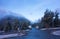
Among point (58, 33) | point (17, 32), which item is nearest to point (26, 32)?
point (17, 32)

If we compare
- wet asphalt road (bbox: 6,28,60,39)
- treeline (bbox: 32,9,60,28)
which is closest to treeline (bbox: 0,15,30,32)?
wet asphalt road (bbox: 6,28,60,39)

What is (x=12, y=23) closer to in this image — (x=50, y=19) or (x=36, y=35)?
(x=36, y=35)

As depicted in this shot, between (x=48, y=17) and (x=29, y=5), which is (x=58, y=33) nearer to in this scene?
(x=48, y=17)

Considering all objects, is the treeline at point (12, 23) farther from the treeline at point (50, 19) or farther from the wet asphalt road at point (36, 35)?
the treeline at point (50, 19)

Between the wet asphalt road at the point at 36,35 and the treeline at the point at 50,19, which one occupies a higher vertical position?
the treeline at the point at 50,19

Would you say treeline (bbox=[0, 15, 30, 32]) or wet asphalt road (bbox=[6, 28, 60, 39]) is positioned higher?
treeline (bbox=[0, 15, 30, 32])

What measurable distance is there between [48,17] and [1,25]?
0.65 meters

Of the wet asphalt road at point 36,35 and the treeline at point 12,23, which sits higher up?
the treeline at point 12,23

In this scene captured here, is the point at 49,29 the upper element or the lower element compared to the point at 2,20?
lower

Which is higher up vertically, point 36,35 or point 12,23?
point 12,23

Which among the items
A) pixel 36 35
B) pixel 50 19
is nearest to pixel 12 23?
pixel 36 35

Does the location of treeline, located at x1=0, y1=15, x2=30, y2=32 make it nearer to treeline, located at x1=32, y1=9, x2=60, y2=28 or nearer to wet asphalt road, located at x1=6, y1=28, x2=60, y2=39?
wet asphalt road, located at x1=6, y1=28, x2=60, y2=39

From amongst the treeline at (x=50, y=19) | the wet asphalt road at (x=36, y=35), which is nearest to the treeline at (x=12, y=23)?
the wet asphalt road at (x=36, y=35)

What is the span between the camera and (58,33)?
1427 mm
